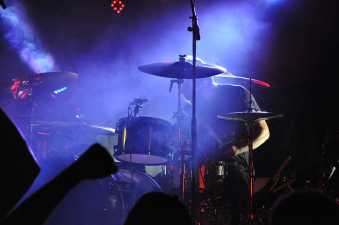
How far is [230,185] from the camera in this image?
5.08 metres

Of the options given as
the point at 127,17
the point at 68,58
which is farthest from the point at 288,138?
the point at 68,58

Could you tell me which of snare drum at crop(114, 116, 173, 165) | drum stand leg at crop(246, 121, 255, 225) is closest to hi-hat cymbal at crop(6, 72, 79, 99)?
snare drum at crop(114, 116, 173, 165)

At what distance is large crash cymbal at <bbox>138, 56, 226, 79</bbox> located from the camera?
14.6 feet

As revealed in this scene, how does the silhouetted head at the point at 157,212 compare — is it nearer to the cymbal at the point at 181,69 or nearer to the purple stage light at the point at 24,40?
the cymbal at the point at 181,69

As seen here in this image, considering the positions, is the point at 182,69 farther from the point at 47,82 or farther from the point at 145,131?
the point at 47,82

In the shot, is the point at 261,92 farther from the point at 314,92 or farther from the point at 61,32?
the point at 61,32

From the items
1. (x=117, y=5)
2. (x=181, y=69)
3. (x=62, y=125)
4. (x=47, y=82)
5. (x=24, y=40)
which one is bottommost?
(x=62, y=125)

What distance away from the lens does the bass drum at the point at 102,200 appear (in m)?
4.16

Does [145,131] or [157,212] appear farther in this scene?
[145,131]

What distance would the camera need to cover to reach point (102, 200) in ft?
14.9

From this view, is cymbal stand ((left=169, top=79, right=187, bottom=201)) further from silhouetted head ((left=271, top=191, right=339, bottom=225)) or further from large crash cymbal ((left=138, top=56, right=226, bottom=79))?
silhouetted head ((left=271, top=191, right=339, bottom=225))

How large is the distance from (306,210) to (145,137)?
241cm

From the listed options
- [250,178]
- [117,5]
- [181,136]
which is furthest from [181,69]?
[117,5]

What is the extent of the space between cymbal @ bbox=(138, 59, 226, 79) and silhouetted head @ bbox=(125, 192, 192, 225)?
232 cm
